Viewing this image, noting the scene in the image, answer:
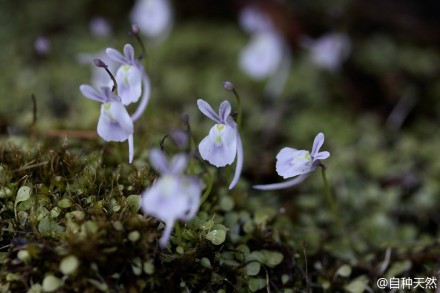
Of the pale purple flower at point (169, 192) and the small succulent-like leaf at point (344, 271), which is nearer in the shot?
the pale purple flower at point (169, 192)

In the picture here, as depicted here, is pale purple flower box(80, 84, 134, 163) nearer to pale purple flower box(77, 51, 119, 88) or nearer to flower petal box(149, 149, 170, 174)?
flower petal box(149, 149, 170, 174)

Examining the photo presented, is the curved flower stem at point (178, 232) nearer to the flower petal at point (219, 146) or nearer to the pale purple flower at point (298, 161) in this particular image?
the flower petal at point (219, 146)

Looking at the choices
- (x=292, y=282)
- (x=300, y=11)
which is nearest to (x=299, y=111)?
(x=300, y=11)

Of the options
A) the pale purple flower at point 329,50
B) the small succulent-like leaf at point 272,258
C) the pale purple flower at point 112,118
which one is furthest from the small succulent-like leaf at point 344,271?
the pale purple flower at point 329,50

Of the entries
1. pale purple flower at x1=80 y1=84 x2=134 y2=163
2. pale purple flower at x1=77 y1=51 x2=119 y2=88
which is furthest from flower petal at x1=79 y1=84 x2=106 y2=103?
pale purple flower at x1=77 y1=51 x2=119 y2=88

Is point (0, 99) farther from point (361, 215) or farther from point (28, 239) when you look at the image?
point (361, 215)

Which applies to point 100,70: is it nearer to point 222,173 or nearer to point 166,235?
point 222,173
